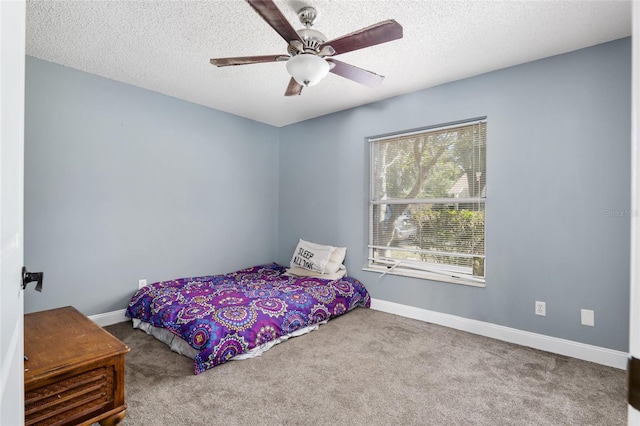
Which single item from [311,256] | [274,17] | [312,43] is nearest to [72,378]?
[274,17]

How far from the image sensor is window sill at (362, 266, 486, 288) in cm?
314

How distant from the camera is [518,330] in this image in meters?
2.82

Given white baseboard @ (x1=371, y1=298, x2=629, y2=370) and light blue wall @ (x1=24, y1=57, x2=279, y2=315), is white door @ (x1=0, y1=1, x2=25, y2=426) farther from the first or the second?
white baseboard @ (x1=371, y1=298, x2=629, y2=370)

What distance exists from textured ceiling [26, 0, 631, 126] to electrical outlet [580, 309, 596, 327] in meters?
2.07

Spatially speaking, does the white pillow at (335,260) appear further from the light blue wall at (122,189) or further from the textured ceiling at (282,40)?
the textured ceiling at (282,40)

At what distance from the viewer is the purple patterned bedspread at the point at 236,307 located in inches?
94.3

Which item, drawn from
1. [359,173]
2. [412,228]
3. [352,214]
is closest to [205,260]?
[352,214]

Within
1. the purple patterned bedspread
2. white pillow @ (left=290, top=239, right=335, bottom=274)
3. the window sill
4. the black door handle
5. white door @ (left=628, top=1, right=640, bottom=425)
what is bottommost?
the purple patterned bedspread

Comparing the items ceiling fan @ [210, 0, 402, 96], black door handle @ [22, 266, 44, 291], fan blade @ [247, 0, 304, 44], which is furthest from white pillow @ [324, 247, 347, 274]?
black door handle @ [22, 266, 44, 291]

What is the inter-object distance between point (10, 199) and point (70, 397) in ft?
4.22

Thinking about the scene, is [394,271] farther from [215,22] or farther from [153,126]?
[153,126]

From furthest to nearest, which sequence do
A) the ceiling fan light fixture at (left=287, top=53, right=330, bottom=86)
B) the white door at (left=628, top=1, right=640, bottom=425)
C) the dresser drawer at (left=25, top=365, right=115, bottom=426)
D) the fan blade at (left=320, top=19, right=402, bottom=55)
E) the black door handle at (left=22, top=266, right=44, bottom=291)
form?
1. the ceiling fan light fixture at (left=287, top=53, right=330, bottom=86)
2. the fan blade at (left=320, top=19, right=402, bottom=55)
3. the dresser drawer at (left=25, top=365, right=115, bottom=426)
4. the black door handle at (left=22, top=266, right=44, bottom=291)
5. the white door at (left=628, top=1, right=640, bottom=425)

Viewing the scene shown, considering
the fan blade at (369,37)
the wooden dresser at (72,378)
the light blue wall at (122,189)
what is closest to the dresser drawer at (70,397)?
the wooden dresser at (72,378)

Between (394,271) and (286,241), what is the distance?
1732mm
